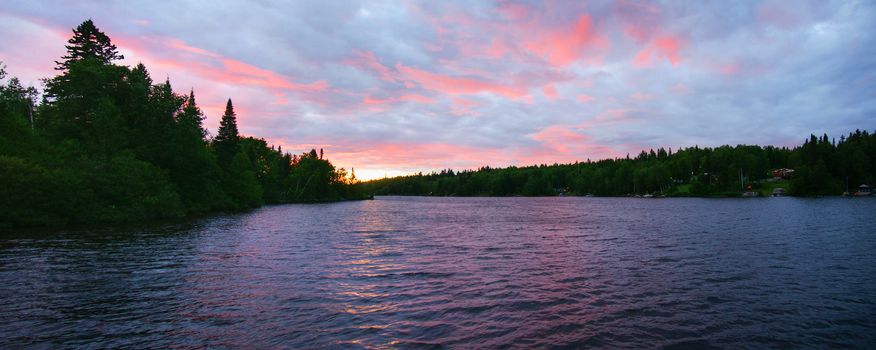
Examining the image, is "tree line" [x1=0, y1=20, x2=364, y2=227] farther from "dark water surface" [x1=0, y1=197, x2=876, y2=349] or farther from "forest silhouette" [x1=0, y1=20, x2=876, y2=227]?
"dark water surface" [x1=0, y1=197, x2=876, y2=349]

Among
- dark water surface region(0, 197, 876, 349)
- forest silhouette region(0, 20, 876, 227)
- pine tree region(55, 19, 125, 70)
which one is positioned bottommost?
dark water surface region(0, 197, 876, 349)

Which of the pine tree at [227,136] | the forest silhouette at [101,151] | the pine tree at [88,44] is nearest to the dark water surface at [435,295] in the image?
the forest silhouette at [101,151]

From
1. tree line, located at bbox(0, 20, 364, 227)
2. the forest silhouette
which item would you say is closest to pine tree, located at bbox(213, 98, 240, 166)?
the forest silhouette

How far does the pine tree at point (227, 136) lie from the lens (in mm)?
129000

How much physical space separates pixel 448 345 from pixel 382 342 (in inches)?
83.7

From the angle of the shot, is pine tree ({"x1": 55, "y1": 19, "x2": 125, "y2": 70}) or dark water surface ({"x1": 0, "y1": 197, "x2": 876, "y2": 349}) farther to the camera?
pine tree ({"x1": 55, "y1": 19, "x2": 125, "y2": 70})

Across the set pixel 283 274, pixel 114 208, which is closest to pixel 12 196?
pixel 114 208

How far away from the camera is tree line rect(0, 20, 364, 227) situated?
161ft

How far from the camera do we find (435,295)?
65.8 ft

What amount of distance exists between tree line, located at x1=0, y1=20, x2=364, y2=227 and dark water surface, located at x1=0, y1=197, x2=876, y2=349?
14229 mm

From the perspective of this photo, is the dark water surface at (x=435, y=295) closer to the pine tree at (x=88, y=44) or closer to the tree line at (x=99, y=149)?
the tree line at (x=99, y=149)

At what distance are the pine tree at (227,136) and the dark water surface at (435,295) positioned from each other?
315ft

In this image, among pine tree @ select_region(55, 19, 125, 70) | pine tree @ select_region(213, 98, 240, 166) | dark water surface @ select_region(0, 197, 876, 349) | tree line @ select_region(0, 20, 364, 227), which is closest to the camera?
dark water surface @ select_region(0, 197, 876, 349)

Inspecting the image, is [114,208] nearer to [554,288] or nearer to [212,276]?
[212,276]
